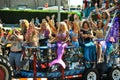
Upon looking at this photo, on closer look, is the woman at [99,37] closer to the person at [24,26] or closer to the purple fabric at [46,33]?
the purple fabric at [46,33]

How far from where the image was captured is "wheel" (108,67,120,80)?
10180 mm

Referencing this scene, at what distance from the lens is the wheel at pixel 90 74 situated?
9.77 m

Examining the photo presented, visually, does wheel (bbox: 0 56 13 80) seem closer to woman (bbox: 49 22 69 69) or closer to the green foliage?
woman (bbox: 49 22 69 69)

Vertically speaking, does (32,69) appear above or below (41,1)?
above

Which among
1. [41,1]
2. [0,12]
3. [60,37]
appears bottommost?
[41,1]

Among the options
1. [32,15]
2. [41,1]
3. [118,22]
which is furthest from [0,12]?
[41,1]

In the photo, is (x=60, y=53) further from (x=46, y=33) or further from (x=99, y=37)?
(x=99, y=37)

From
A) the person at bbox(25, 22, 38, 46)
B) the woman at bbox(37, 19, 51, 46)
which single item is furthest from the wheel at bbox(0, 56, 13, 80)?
the woman at bbox(37, 19, 51, 46)

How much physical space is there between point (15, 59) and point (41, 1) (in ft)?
233

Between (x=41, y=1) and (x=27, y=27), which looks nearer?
(x=27, y=27)

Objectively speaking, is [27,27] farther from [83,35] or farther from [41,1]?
[41,1]

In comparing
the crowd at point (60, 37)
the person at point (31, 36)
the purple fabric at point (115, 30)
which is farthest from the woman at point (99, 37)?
the person at point (31, 36)

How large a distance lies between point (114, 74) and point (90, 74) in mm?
764

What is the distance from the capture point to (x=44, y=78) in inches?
357
